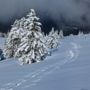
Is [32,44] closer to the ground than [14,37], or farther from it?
closer to the ground

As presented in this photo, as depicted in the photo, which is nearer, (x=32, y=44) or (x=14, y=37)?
(x=32, y=44)

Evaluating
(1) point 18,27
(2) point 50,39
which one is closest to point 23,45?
(1) point 18,27

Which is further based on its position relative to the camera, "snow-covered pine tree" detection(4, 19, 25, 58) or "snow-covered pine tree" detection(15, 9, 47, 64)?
"snow-covered pine tree" detection(4, 19, 25, 58)

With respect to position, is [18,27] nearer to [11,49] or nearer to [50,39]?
[11,49]

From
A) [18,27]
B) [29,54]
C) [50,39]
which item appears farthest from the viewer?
[50,39]

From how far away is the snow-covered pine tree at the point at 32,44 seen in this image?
44500 millimetres

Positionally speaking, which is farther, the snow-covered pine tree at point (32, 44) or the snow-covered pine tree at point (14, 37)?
the snow-covered pine tree at point (14, 37)

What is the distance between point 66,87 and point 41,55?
1060 inches

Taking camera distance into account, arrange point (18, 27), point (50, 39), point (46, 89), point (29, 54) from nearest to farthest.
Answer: point (46, 89) < point (29, 54) < point (18, 27) < point (50, 39)

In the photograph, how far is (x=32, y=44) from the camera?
44781 mm

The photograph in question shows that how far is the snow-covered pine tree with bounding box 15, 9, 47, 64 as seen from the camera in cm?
4450

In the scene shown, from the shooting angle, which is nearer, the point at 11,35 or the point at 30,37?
the point at 30,37

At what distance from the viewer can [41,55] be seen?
44.9 metres

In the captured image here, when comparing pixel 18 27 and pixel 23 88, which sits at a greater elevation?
pixel 18 27
